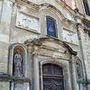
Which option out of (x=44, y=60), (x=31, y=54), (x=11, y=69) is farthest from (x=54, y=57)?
(x=11, y=69)

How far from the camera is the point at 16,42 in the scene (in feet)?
22.9

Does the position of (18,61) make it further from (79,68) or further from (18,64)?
(79,68)

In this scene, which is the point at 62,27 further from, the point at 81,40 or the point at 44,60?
the point at 44,60

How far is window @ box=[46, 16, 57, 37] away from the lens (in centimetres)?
853

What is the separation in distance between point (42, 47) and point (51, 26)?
5.17 ft

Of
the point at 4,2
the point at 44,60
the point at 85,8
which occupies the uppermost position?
the point at 85,8

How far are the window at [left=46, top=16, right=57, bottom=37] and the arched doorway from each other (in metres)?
1.49

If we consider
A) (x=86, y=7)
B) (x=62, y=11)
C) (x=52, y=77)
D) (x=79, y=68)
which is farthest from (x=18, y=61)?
(x=86, y=7)

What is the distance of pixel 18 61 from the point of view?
679cm

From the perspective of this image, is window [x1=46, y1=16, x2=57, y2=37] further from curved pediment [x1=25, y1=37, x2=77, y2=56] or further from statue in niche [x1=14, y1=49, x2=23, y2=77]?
statue in niche [x1=14, y1=49, x2=23, y2=77]

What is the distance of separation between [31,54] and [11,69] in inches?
46.4

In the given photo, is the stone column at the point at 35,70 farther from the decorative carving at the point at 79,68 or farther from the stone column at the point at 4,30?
the decorative carving at the point at 79,68

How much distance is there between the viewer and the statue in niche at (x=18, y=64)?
21.6 feet

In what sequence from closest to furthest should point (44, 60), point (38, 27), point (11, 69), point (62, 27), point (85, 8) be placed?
point (11, 69) → point (44, 60) → point (38, 27) → point (62, 27) → point (85, 8)
